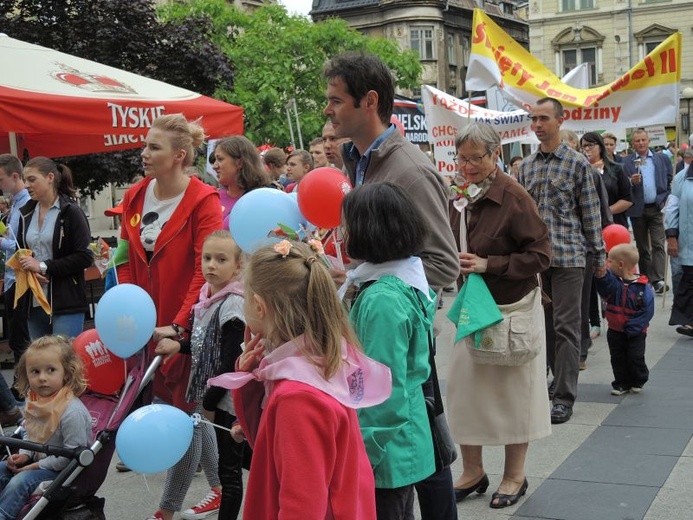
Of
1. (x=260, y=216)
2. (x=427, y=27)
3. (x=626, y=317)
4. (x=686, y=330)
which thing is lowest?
(x=686, y=330)

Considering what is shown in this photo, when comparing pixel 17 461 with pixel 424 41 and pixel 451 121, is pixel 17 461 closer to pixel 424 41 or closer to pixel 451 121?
pixel 451 121

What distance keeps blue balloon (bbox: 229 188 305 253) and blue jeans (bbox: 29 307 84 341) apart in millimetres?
3054

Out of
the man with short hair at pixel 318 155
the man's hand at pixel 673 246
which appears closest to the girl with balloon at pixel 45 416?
the man with short hair at pixel 318 155

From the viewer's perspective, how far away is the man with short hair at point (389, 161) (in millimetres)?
3705

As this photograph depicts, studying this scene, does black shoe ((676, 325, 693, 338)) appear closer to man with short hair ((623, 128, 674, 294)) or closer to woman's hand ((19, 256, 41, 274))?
man with short hair ((623, 128, 674, 294))

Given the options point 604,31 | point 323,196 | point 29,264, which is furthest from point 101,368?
point 604,31

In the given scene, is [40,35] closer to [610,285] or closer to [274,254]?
[610,285]

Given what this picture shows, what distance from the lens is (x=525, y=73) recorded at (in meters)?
9.77

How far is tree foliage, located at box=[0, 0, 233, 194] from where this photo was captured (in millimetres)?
17141

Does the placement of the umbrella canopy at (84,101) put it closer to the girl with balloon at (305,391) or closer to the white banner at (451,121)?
the white banner at (451,121)

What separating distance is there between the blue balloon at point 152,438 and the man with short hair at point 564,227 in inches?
133

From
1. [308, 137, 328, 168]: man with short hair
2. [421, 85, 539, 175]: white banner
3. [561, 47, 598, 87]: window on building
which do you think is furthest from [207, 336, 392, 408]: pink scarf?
[561, 47, 598, 87]: window on building

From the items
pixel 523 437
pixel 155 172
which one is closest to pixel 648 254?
pixel 523 437

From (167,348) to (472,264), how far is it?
5.27 feet
